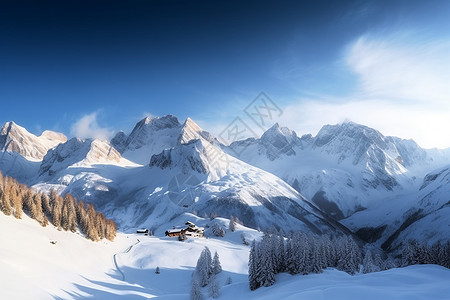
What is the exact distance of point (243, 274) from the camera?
302 feet

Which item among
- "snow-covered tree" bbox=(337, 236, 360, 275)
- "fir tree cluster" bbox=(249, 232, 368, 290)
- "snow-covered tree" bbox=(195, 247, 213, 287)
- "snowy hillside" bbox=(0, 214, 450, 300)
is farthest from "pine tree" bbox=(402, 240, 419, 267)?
"snow-covered tree" bbox=(195, 247, 213, 287)

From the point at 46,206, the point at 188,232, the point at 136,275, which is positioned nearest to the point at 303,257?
the point at 136,275

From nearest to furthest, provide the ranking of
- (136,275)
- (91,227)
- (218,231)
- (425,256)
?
1. (425,256)
2. (136,275)
3. (91,227)
4. (218,231)

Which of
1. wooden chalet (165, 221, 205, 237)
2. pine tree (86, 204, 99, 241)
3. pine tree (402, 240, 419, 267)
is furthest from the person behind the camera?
wooden chalet (165, 221, 205, 237)

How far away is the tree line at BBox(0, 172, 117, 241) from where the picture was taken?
74.4 meters

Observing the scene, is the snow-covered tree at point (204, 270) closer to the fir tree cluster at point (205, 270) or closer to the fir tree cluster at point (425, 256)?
the fir tree cluster at point (205, 270)

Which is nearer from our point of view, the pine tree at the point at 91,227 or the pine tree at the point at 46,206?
the pine tree at the point at 46,206

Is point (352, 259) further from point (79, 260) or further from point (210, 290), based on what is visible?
point (79, 260)

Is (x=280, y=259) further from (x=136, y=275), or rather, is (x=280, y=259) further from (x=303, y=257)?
(x=136, y=275)

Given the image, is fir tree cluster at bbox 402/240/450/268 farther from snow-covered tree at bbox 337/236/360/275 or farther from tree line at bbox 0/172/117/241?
tree line at bbox 0/172/117/241

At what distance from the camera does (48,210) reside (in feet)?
280

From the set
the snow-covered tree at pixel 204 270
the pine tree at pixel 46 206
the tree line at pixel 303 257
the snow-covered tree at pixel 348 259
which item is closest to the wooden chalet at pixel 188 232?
the snow-covered tree at pixel 204 270

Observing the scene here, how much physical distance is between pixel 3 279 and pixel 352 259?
273 feet

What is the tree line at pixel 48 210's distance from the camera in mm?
74438
